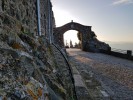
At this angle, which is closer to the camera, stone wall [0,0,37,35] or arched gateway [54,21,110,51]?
stone wall [0,0,37,35]

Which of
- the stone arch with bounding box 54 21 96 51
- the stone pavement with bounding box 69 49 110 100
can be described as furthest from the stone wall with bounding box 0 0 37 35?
the stone arch with bounding box 54 21 96 51

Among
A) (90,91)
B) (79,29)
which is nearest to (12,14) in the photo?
(90,91)

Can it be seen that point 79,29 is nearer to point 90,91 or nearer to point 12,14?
point 90,91

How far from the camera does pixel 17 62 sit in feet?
6.63

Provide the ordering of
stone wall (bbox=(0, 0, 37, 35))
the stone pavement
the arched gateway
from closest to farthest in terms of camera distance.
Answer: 1. stone wall (bbox=(0, 0, 37, 35))
2. the stone pavement
3. the arched gateway

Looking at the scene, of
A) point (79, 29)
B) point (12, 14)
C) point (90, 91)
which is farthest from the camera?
point (79, 29)

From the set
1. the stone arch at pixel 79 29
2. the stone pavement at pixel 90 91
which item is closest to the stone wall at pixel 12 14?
the stone pavement at pixel 90 91

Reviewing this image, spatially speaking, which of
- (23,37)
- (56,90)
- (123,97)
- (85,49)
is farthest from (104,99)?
(85,49)

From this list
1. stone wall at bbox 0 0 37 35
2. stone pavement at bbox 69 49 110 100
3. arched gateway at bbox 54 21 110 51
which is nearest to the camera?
stone wall at bbox 0 0 37 35

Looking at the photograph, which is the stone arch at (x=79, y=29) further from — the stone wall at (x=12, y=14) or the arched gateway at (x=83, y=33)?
the stone wall at (x=12, y=14)

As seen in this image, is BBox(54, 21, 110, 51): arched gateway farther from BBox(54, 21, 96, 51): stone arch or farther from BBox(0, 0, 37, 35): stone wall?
BBox(0, 0, 37, 35): stone wall

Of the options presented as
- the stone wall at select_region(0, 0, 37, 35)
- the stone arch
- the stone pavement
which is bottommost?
the stone pavement

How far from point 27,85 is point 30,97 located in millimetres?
172

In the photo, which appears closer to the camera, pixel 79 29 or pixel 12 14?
pixel 12 14
